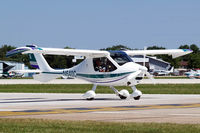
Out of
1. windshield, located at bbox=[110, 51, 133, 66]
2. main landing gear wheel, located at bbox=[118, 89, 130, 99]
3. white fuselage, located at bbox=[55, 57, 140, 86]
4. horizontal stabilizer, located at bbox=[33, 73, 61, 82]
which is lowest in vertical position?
main landing gear wheel, located at bbox=[118, 89, 130, 99]

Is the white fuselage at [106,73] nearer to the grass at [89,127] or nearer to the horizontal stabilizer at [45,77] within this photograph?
the horizontal stabilizer at [45,77]

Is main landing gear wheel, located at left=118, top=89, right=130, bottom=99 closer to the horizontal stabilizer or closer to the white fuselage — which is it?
the white fuselage

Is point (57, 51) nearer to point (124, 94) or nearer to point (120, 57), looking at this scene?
point (120, 57)

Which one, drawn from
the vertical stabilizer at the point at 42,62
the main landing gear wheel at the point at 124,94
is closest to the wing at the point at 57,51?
the main landing gear wheel at the point at 124,94

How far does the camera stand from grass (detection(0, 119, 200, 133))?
496 inches

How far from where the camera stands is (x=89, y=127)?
1330cm

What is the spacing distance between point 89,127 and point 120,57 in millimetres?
13975

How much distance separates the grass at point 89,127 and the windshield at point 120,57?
1267 centimetres

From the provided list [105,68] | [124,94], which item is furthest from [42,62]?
[124,94]

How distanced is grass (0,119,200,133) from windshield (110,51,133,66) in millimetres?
12670

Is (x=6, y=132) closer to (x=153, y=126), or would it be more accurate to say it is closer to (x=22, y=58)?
(x=153, y=126)

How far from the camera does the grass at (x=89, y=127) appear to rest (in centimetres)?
1260

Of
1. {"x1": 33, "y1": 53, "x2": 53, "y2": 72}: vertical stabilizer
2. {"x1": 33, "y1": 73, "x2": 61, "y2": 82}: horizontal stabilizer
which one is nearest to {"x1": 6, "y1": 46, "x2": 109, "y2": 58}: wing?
{"x1": 33, "y1": 73, "x2": 61, "y2": 82}: horizontal stabilizer

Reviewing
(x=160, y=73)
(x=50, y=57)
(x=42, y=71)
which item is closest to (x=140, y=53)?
(x=42, y=71)
